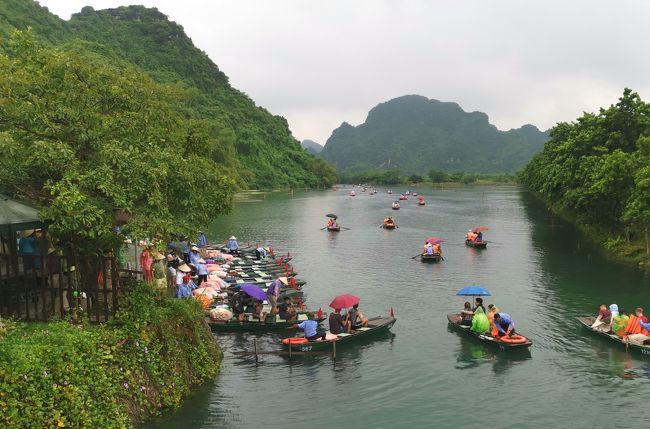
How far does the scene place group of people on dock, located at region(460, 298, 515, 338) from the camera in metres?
20.8

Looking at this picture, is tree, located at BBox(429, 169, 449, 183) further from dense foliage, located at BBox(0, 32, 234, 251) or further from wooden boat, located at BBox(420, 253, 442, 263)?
dense foliage, located at BBox(0, 32, 234, 251)

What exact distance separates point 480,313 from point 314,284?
528 inches

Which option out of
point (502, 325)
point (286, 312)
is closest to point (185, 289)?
point (286, 312)

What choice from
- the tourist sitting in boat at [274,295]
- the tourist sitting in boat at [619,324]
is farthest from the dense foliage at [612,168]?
the tourist sitting in boat at [274,295]

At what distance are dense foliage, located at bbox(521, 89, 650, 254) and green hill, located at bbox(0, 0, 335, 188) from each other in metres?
103

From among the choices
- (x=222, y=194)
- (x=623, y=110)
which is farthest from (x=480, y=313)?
(x=623, y=110)

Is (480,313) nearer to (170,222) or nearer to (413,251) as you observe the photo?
(170,222)

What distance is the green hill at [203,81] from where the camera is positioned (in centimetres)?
15338

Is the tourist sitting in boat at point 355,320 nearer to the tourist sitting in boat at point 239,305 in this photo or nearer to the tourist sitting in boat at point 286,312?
the tourist sitting in boat at point 286,312

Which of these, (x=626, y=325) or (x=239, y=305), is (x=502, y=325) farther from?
(x=239, y=305)

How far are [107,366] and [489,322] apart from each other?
606 inches

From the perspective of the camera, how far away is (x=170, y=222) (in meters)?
14.0

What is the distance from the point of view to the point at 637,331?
1995 centimetres

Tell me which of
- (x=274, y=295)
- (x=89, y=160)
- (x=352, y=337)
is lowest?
(x=352, y=337)
